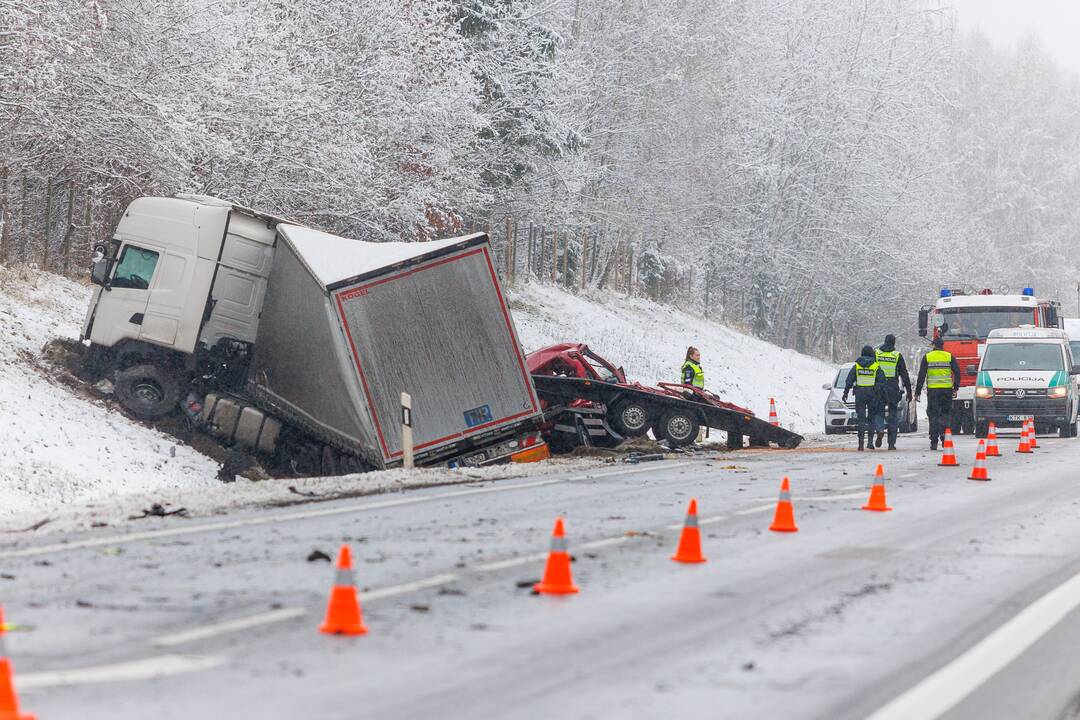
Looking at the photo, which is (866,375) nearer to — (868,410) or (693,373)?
(868,410)

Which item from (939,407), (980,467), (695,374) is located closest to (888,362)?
(939,407)

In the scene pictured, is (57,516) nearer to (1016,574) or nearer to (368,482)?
(368,482)

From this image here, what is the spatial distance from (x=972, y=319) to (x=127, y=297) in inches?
781

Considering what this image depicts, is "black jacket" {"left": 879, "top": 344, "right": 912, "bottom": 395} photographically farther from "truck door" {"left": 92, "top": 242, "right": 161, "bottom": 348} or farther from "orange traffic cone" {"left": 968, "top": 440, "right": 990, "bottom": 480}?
"truck door" {"left": 92, "top": 242, "right": 161, "bottom": 348}

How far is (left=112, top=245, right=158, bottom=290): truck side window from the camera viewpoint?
22.6 m

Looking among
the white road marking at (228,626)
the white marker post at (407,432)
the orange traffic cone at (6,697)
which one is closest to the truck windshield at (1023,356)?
the white marker post at (407,432)

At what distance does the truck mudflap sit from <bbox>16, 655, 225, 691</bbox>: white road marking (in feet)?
51.3

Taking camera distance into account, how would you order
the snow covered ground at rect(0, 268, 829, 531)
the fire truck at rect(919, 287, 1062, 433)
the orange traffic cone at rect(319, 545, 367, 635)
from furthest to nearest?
the fire truck at rect(919, 287, 1062, 433), the snow covered ground at rect(0, 268, 829, 531), the orange traffic cone at rect(319, 545, 367, 635)

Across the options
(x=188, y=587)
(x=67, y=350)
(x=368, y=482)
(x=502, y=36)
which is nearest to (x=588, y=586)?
(x=188, y=587)

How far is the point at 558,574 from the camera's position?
8.89 m

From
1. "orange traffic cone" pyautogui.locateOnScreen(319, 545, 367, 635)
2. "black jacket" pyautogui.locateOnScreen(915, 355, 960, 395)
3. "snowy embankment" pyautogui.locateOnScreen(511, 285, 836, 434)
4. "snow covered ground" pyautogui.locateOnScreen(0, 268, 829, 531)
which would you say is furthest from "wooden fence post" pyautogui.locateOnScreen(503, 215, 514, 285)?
"orange traffic cone" pyautogui.locateOnScreen(319, 545, 367, 635)

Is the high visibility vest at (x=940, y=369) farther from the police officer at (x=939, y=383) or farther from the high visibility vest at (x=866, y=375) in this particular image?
the high visibility vest at (x=866, y=375)

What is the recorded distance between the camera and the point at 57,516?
1273 centimetres

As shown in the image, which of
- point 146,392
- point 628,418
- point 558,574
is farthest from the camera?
point 628,418
